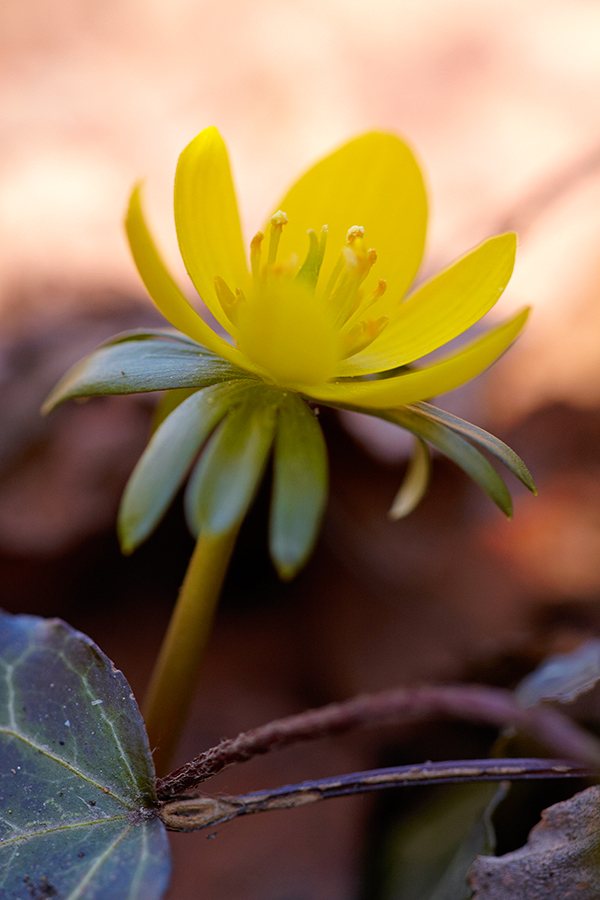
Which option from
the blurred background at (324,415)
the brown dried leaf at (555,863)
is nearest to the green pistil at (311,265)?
the brown dried leaf at (555,863)

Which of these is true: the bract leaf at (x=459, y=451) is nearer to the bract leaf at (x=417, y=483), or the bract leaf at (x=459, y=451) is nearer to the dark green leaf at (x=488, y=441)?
the dark green leaf at (x=488, y=441)

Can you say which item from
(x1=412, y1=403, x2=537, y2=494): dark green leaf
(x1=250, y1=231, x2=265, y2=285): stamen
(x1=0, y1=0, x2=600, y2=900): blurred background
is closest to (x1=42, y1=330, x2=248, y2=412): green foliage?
(x1=250, y1=231, x2=265, y2=285): stamen

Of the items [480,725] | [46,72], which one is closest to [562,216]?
[480,725]

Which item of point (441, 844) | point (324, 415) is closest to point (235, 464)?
point (441, 844)

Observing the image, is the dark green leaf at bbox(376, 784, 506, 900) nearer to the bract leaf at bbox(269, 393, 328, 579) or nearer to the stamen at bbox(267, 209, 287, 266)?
the bract leaf at bbox(269, 393, 328, 579)

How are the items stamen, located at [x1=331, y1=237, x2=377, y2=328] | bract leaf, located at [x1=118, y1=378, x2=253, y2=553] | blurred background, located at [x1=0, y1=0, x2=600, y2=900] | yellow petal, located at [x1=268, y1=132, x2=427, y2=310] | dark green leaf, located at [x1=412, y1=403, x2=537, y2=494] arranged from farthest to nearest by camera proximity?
blurred background, located at [x1=0, y1=0, x2=600, y2=900] → yellow petal, located at [x1=268, y1=132, x2=427, y2=310] → stamen, located at [x1=331, y1=237, x2=377, y2=328] → dark green leaf, located at [x1=412, y1=403, x2=537, y2=494] → bract leaf, located at [x1=118, y1=378, x2=253, y2=553]

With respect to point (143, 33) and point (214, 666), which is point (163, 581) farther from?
point (143, 33)

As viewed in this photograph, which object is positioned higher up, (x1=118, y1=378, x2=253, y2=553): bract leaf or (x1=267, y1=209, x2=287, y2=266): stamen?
(x1=267, y1=209, x2=287, y2=266): stamen
